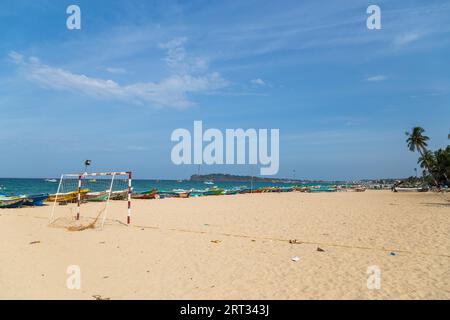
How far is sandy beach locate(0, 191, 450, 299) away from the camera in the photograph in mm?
5426

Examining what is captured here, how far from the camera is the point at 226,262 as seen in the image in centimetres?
736

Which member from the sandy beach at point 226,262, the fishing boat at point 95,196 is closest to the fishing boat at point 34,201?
the fishing boat at point 95,196

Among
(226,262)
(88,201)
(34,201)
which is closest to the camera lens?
(226,262)

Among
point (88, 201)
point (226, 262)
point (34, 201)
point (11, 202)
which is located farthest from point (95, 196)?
point (226, 262)

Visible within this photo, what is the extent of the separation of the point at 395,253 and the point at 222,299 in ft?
17.1

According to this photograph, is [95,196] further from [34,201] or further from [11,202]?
[11,202]

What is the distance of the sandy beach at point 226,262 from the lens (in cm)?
543

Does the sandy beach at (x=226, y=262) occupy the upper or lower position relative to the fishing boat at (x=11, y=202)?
upper

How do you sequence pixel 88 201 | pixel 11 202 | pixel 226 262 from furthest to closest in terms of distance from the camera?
pixel 88 201 → pixel 11 202 → pixel 226 262

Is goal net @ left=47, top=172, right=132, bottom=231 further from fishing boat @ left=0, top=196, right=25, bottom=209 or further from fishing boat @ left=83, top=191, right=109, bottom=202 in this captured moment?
fishing boat @ left=0, top=196, right=25, bottom=209

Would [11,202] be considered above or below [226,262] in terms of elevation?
below

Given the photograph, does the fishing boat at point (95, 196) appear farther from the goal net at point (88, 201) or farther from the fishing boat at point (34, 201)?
the fishing boat at point (34, 201)

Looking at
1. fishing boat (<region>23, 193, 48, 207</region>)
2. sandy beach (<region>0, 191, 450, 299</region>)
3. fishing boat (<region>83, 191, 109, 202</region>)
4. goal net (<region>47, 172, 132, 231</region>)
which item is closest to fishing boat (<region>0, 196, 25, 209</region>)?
fishing boat (<region>23, 193, 48, 207</region>)
